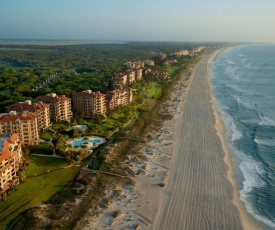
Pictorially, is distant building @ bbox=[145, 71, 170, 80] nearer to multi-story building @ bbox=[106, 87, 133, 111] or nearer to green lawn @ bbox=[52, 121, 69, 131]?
multi-story building @ bbox=[106, 87, 133, 111]

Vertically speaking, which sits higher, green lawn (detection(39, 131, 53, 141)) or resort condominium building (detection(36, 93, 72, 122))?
resort condominium building (detection(36, 93, 72, 122))

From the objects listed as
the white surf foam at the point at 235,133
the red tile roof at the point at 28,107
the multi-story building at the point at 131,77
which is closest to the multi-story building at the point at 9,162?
the red tile roof at the point at 28,107

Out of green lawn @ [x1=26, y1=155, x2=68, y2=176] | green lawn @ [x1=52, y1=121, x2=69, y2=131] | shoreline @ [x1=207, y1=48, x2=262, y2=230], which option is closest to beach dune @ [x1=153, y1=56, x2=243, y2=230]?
shoreline @ [x1=207, y1=48, x2=262, y2=230]

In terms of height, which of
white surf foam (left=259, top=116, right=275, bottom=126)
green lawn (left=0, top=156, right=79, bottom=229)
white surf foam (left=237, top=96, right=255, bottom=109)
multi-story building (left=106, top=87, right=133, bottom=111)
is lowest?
green lawn (left=0, top=156, right=79, bottom=229)

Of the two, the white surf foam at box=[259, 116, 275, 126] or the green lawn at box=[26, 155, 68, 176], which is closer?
the green lawn at box=[26, 155, 68, 176]

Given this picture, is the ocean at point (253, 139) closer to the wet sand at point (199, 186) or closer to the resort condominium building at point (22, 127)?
the wet sand at point (199, 186)

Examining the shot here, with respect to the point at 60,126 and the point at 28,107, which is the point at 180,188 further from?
the point at 28,107
